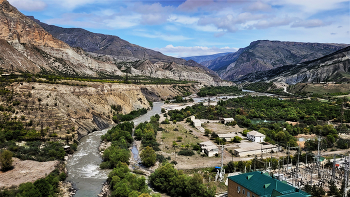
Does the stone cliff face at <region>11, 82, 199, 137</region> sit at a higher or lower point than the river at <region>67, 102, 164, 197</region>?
higher

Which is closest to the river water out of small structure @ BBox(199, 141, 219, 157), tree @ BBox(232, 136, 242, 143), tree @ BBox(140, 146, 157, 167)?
tree @ BBox(140, 146, 157, 167)

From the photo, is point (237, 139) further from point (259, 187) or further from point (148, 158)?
point (259, 187)

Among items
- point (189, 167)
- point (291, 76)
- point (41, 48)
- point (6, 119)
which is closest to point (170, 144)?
point (189, 167)

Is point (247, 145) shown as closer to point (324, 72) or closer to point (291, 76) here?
point (324, 72)

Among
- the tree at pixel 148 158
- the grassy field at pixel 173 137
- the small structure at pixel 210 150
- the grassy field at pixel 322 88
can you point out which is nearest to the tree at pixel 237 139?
the grassy field at pixel 173 137

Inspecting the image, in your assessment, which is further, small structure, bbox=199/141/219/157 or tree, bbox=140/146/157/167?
small structure, bbox=199/141/219/157

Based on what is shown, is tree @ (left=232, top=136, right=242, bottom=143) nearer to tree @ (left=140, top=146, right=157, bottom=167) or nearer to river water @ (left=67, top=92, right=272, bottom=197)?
river water @ (left=67, top=92, right=272, bottom=197)
